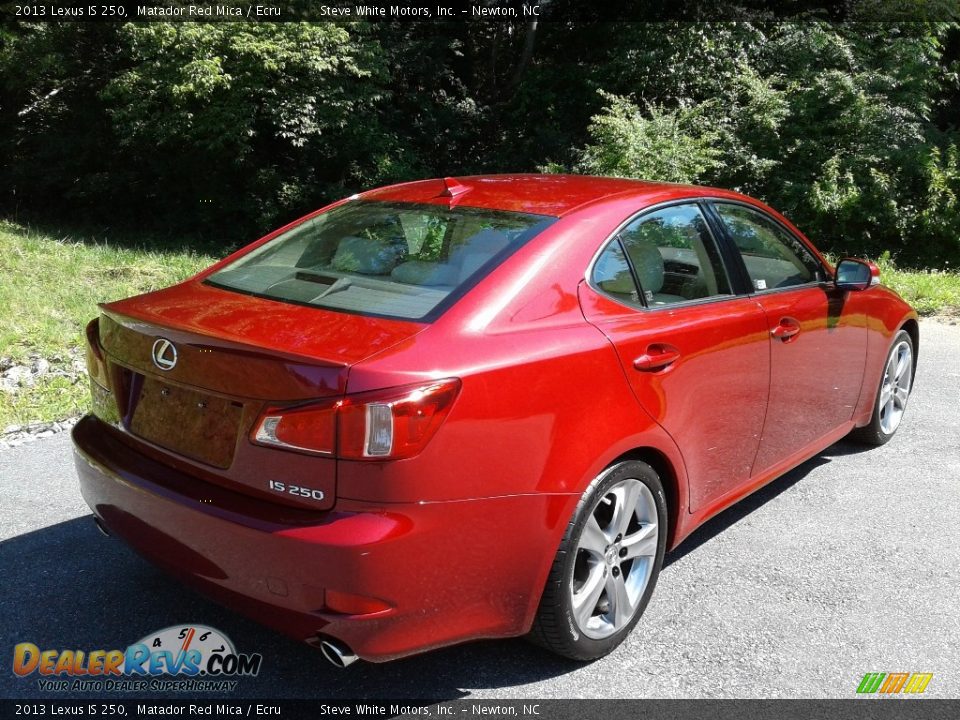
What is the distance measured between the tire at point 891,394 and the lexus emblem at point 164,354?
3.86m

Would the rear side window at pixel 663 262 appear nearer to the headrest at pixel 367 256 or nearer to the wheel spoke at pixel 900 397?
the headrest at pixel 367 256

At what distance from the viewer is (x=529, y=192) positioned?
3.48 meters

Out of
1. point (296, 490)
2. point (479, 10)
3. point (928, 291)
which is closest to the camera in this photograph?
point (296, 490)

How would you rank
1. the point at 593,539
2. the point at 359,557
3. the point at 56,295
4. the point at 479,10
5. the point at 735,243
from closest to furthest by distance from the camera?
1. the point at 359,557
2. the point at 593,539
3. the point at 735,243
4. the point at 56,295
5. the point at 479,10

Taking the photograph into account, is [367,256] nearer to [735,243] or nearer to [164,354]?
[164,354]

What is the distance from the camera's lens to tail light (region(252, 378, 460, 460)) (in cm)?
231

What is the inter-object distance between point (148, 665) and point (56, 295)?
19.3 feet

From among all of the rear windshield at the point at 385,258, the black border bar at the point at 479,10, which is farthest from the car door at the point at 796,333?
the black border bar at the point at 479,10

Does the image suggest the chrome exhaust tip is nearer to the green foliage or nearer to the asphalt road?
the asphalt road

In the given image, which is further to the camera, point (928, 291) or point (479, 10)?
point (479, 10)

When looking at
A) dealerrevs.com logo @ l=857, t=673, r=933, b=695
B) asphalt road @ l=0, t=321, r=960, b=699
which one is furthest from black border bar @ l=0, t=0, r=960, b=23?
dealerrevs.com logo @ l=857, t=673, r=933, b=695

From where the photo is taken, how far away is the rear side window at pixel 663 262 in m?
3.12

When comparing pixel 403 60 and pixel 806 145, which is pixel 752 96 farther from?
pixel 403 60

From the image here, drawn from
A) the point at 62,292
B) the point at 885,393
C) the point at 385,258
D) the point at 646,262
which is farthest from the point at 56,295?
the point at 885,393
